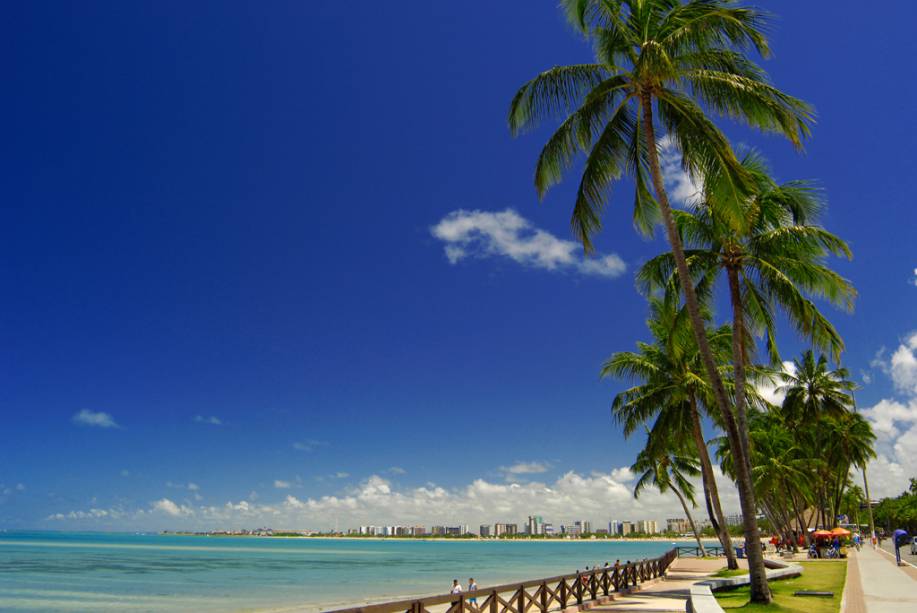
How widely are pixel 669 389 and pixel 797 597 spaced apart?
12.2m

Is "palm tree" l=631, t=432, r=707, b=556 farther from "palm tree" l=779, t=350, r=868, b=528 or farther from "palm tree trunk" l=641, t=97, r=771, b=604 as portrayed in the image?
"palm tree trunk" l=641, t=97, r=771, b=604

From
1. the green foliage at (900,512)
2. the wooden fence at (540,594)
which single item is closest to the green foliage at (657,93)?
the wooden fence at (540,594)

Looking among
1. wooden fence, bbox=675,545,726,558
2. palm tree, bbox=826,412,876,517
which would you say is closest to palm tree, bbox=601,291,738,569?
wooden fence, bbox=675,545,726,558

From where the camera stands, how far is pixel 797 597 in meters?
14.6

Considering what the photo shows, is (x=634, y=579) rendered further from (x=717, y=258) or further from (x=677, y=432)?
(x=717, y=258)

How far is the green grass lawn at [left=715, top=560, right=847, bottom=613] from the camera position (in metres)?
12.5

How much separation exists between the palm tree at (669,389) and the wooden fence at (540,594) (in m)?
4.46

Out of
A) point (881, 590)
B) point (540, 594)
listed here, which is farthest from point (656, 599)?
point (881, 590)

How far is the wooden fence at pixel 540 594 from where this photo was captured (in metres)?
10.5

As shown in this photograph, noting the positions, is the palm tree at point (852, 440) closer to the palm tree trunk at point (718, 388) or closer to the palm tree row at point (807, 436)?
the palm tree row at point (807, 436)

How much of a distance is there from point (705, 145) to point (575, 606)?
38.1ft

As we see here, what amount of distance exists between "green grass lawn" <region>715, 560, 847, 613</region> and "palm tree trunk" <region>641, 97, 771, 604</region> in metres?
0.54

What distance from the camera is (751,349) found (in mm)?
18453

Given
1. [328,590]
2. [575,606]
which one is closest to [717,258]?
[575,606]
